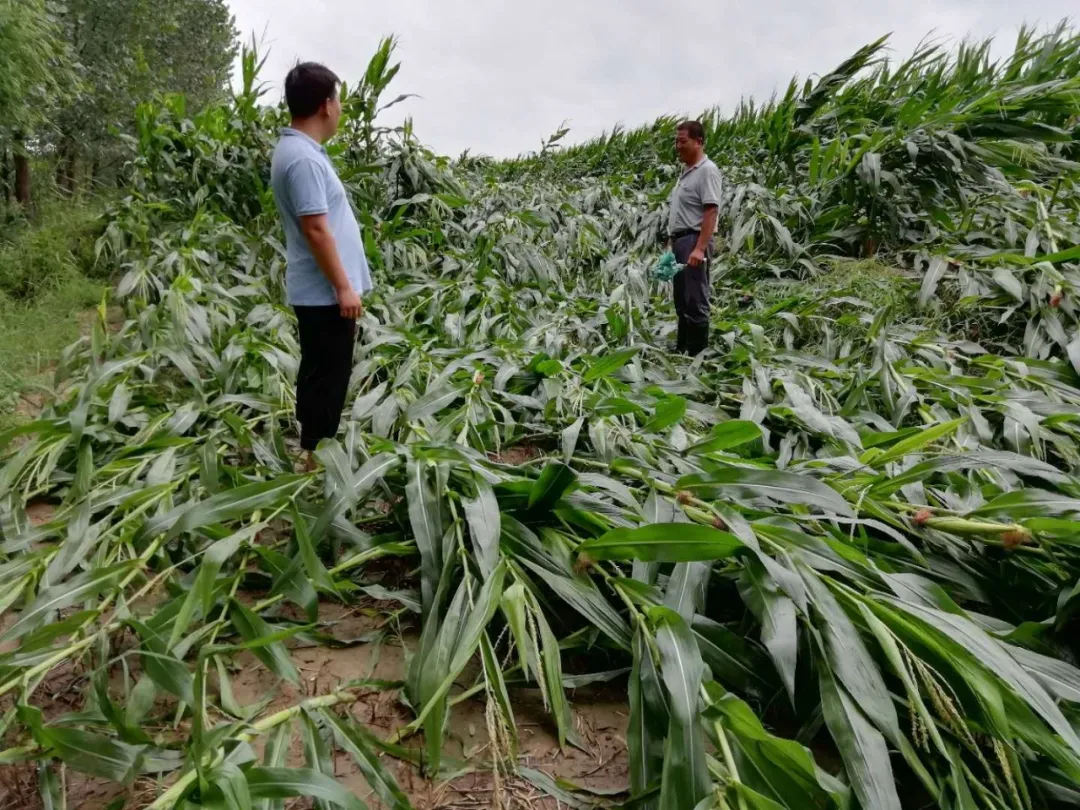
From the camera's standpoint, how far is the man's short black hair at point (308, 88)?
1.81m

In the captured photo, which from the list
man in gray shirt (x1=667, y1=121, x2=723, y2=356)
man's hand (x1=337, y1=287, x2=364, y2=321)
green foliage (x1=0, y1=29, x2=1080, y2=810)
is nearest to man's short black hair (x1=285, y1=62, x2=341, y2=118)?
man's hand (x1=337, y1=287, x2=364, y2=321)

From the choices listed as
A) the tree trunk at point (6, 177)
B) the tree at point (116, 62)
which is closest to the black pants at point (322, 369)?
the tree trunk at point (6, 177)

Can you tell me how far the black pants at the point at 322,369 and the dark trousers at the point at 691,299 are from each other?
6.77 feet

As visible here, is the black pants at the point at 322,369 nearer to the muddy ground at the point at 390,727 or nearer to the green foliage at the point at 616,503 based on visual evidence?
the green foliage at the point at 616,503

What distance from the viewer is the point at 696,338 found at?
3.45 m

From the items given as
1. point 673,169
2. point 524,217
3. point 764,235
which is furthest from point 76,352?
point 673,169

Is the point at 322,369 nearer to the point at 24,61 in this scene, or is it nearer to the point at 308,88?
the point at 308,88

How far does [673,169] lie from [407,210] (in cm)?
407

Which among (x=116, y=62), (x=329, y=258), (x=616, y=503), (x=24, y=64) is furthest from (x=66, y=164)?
(x=616, y=503)

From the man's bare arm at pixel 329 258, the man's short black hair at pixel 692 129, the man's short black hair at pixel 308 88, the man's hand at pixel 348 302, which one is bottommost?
the man's hand at pixel 348 302

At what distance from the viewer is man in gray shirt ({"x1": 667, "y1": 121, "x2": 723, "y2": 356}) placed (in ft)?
10.8

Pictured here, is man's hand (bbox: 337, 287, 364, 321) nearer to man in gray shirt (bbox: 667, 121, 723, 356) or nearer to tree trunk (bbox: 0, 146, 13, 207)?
man in gray shirt (bbox: 667, 121, 723, 356)

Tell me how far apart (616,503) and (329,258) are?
43.8 inches

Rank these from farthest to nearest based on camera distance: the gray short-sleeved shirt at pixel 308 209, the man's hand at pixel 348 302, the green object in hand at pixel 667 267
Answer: the green object in hand at pixel 667 267 → the man's hand at pixel 348 302 → the gray short-sleeved shirt at pixel 308 209
